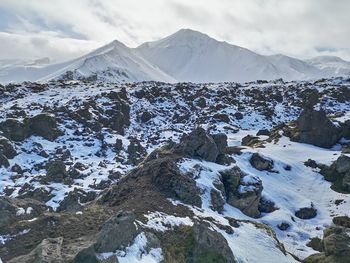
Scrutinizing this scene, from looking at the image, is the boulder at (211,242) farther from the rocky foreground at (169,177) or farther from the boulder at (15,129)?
the boulder at (15,129)

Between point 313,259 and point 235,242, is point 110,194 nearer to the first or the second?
point 235,242

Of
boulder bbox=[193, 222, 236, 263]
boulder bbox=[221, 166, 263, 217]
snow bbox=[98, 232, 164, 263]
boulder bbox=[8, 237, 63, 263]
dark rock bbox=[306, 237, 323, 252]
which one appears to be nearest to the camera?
boulder bbox=[8, 237, 63, 263]

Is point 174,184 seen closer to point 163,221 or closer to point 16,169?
point 163,221

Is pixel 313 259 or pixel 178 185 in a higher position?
pixel 178 185

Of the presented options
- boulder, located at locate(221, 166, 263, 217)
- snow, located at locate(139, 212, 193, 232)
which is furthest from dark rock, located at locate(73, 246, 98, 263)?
boulder, located at locate(221, 166, 263, 217)

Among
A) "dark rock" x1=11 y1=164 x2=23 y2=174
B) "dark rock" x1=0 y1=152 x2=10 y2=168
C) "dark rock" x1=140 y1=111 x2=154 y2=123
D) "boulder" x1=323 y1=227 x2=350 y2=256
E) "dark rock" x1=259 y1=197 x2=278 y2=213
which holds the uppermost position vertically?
"boulder" x1=323 y1=227 x2=350 y2=256

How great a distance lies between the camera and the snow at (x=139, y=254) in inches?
880

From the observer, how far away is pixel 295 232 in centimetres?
4153

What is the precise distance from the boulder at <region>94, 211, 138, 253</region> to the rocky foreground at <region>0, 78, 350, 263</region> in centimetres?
5

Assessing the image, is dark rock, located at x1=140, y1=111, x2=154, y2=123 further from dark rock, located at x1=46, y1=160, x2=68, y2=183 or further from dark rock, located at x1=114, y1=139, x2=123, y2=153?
dark rock, located at x1=46, y1=160, x2=68, y2=183

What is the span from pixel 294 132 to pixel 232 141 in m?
8.42

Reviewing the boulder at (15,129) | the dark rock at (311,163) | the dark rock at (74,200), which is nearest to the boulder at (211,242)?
the dark rock at (74,200)

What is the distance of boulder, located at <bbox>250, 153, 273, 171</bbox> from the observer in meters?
52.0

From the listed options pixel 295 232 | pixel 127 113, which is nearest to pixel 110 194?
pixel 295 232
